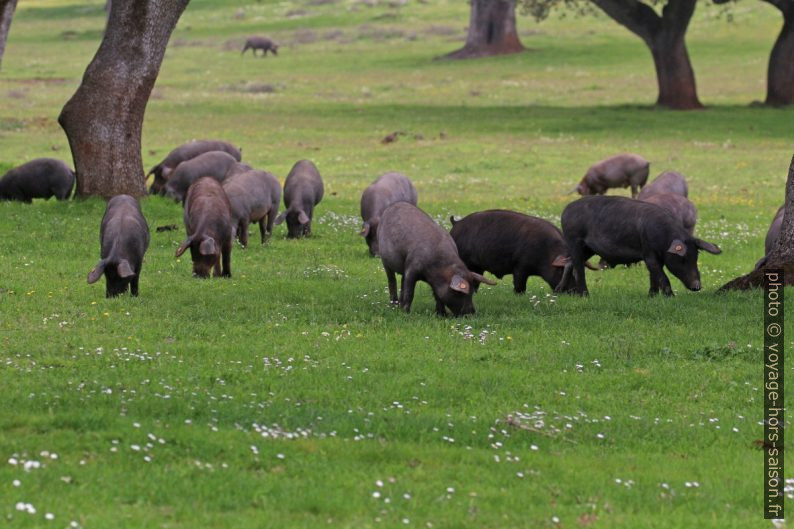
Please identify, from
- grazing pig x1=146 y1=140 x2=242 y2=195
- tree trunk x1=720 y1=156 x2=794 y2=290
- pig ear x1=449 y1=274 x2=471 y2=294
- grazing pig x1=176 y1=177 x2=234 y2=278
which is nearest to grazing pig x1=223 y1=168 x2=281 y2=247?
grazing pig x1=176 y1=177 x2=234 y2=278

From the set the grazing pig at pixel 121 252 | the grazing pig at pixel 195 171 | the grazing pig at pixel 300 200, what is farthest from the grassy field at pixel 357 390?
the grazing pig at pixel 195 171

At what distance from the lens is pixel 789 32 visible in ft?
150

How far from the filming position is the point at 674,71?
45.7 metres

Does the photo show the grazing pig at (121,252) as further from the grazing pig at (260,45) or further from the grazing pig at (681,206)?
the grazing pig at (260,45)

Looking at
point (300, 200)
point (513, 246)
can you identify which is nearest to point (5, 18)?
point (300, 200)

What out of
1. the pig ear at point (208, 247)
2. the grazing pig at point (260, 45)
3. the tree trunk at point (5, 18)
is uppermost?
the tree trunk at point (5, 18)

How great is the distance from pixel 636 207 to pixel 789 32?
33042mm

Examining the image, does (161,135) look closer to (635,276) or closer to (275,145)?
(275,145)

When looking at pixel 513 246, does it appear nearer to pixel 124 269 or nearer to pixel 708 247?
pixel 708 247

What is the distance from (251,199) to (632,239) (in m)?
6.88

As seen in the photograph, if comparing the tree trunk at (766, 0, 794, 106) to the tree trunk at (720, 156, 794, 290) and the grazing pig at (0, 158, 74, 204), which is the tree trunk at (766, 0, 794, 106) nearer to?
the grazing pig at (0, 158, 74, 204)

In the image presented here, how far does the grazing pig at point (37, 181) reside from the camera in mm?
24234

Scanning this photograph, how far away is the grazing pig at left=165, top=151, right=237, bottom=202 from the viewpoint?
2386cm

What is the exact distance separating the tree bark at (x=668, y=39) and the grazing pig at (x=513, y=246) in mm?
31582
